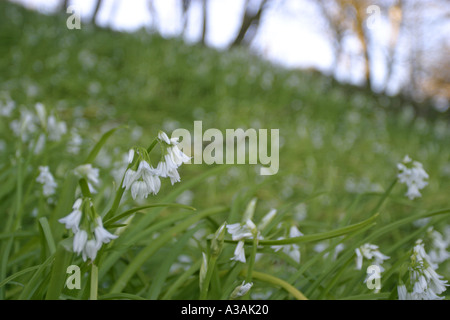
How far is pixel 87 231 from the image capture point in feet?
2.20

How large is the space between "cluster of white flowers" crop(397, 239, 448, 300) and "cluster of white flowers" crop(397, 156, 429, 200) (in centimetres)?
29

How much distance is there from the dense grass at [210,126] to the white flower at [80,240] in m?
0.30

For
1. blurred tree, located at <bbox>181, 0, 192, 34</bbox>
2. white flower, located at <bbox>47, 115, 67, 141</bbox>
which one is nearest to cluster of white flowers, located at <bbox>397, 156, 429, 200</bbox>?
white flower, located at <bbox>47, 115, 67, 141</bbox>

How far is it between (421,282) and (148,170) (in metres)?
0.56

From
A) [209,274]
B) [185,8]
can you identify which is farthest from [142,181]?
[185,8]

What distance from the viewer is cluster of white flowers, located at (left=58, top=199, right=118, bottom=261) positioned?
66 centimetres

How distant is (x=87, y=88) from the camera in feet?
16.2

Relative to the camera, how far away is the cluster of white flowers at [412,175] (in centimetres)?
114

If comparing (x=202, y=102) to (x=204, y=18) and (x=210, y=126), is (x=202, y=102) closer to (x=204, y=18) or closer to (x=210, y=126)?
(x=210, y=126)

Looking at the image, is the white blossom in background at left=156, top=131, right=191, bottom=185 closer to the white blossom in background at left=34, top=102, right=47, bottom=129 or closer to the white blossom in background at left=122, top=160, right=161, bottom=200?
the white blossom in background at left=122, top=160, right=161, bottom=200

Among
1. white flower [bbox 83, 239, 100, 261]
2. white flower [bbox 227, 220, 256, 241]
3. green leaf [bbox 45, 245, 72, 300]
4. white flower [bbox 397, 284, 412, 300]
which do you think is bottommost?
white flower [bbox 397, 284, 412, 300]
